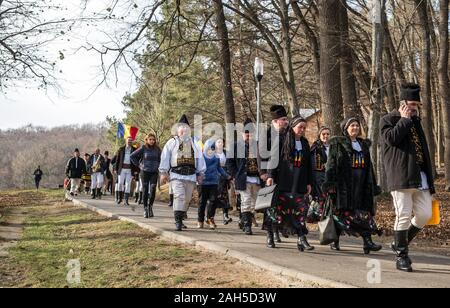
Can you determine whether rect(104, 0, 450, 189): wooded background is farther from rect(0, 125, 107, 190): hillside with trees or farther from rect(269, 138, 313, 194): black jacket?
rect(0, 125, 107, 190): hillside with trees

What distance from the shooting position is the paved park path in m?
5.88

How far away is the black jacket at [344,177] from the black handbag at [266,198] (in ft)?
2.55

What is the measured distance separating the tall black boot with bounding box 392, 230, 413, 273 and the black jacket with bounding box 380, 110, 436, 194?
0.61 metres

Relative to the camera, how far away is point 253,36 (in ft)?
64.7

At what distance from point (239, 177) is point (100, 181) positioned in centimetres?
1393

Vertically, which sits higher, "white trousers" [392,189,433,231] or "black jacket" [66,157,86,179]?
"black jacket" [66,157,86,179]

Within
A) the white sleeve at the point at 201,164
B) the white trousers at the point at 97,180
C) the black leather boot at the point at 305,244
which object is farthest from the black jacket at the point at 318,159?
the white trousers at the point at 97,180

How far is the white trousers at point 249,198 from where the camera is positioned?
10641 mm

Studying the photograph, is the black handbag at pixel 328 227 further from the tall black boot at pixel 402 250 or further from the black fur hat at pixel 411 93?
the black fur hat at pixel 411 93

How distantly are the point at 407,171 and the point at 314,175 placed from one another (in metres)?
2.81

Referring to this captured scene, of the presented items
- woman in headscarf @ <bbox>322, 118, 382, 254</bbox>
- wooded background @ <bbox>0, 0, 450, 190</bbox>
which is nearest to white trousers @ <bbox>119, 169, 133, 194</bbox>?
wooded background @ <bbox>0, 0, 450, 190</bbox>

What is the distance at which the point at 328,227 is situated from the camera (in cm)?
775

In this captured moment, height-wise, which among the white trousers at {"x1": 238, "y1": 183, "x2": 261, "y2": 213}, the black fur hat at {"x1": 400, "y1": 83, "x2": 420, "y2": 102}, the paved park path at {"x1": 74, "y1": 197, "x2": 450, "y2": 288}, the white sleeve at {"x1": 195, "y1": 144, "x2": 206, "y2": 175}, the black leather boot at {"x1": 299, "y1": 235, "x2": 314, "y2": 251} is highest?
the black fur hat at {"x1": 400, "y1": 83, "x2": 420, "y2": 102}
